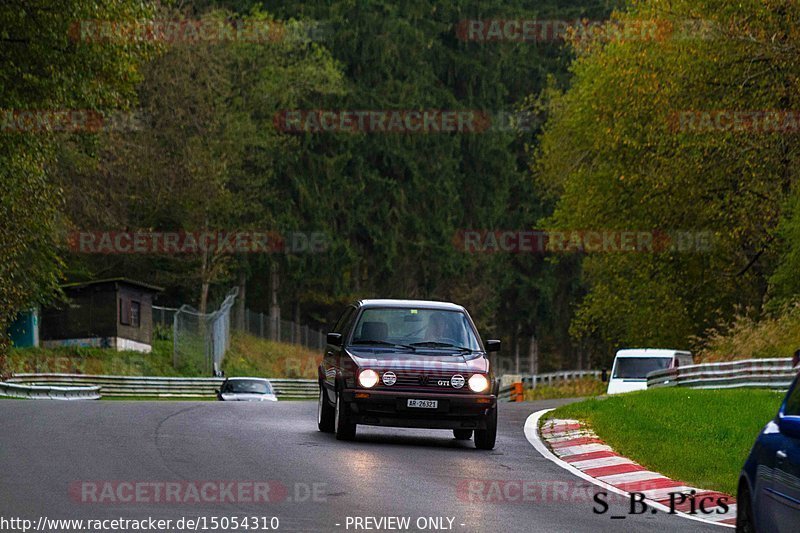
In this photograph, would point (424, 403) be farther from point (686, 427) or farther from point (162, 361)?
point (162, 361)

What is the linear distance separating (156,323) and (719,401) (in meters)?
37.0

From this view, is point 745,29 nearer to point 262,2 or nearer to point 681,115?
point 681,115

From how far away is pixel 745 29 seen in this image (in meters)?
39.2

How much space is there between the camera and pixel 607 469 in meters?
16.5

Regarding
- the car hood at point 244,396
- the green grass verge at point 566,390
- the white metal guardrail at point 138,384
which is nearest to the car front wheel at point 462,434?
the car hood at point 244,396

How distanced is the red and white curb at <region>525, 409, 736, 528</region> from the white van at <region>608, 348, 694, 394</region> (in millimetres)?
16214

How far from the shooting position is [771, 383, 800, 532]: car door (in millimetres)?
8539

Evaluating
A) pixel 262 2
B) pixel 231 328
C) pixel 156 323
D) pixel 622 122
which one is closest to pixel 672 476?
pixel 622 122

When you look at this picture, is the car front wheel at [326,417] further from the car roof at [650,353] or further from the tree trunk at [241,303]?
the tree trunk at [241,303]

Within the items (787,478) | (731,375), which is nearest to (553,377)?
(731,375)

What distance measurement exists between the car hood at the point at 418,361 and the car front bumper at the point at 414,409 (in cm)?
32
